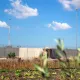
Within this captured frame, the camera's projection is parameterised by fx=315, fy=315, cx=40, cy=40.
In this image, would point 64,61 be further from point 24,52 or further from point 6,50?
point 6,50

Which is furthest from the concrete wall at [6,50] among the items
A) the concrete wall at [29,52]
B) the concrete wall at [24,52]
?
the concrete wall at [29,52]

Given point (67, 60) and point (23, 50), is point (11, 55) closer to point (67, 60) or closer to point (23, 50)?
point (23, 50)

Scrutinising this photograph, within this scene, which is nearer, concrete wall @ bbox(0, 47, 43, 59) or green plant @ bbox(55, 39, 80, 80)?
green plant @ bbox(55, 39, 80, 80)

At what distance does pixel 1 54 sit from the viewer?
56875 mm

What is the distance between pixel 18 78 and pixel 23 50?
42.8 meters

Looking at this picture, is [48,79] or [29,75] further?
[29,75]

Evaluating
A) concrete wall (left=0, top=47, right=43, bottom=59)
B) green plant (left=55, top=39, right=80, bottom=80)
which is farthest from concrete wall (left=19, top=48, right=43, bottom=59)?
green plant (left=55, top=39, right=80, bottom=80)

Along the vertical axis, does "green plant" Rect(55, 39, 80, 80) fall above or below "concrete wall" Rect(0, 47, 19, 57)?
below

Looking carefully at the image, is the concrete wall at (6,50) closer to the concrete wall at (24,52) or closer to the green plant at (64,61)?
the concrete wall at (24,52)

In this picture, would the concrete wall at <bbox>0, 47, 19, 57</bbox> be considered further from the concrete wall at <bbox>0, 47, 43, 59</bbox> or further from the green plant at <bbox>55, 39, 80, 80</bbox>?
the green plant at <bbox>55, 39, 80, 80</bbox>

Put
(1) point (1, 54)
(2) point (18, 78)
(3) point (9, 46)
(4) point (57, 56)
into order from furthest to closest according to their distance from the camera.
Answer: (3) point (9, 46), (1) point (1, 54), (2) point (18, 78), (4) point (57, 56)

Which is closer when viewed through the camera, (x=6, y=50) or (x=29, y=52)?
(x=29, y=52)

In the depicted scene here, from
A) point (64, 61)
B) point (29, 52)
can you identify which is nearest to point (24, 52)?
point (29, 52)

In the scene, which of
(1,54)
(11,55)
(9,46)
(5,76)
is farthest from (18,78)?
(9,46)
